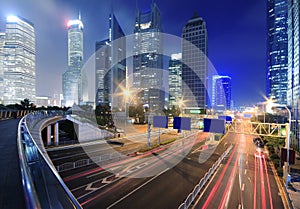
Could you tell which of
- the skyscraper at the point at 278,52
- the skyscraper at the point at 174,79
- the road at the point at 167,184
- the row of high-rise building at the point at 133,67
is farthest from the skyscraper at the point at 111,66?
the skyscraper at the point at 278,52

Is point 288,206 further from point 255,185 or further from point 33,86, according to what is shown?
point 33,86

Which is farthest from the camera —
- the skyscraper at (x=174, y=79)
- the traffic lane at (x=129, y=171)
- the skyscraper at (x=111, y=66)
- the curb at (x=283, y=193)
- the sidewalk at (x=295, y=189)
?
the skyscraper at (x=111, y=66)

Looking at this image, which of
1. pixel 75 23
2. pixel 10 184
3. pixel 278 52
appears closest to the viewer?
pixel 10 184

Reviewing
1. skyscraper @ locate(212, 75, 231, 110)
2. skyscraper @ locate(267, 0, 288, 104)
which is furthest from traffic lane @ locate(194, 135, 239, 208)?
skyscraper @ locate(212, 75, 231, 110)

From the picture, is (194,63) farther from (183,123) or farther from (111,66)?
(111,66)

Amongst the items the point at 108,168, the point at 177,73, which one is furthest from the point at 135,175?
the point at 177,73

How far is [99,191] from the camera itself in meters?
11.5

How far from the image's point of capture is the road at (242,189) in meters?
10.8

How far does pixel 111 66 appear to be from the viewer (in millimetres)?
115688

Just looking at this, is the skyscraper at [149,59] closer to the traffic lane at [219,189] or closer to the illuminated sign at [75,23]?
the illuminated sign at [75,23]

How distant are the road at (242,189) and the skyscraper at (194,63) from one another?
5906 centimetres

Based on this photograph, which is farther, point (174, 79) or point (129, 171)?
point (174, 79)

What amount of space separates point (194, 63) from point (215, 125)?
63362 millimetres

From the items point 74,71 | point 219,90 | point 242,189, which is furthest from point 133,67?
point 242,189
